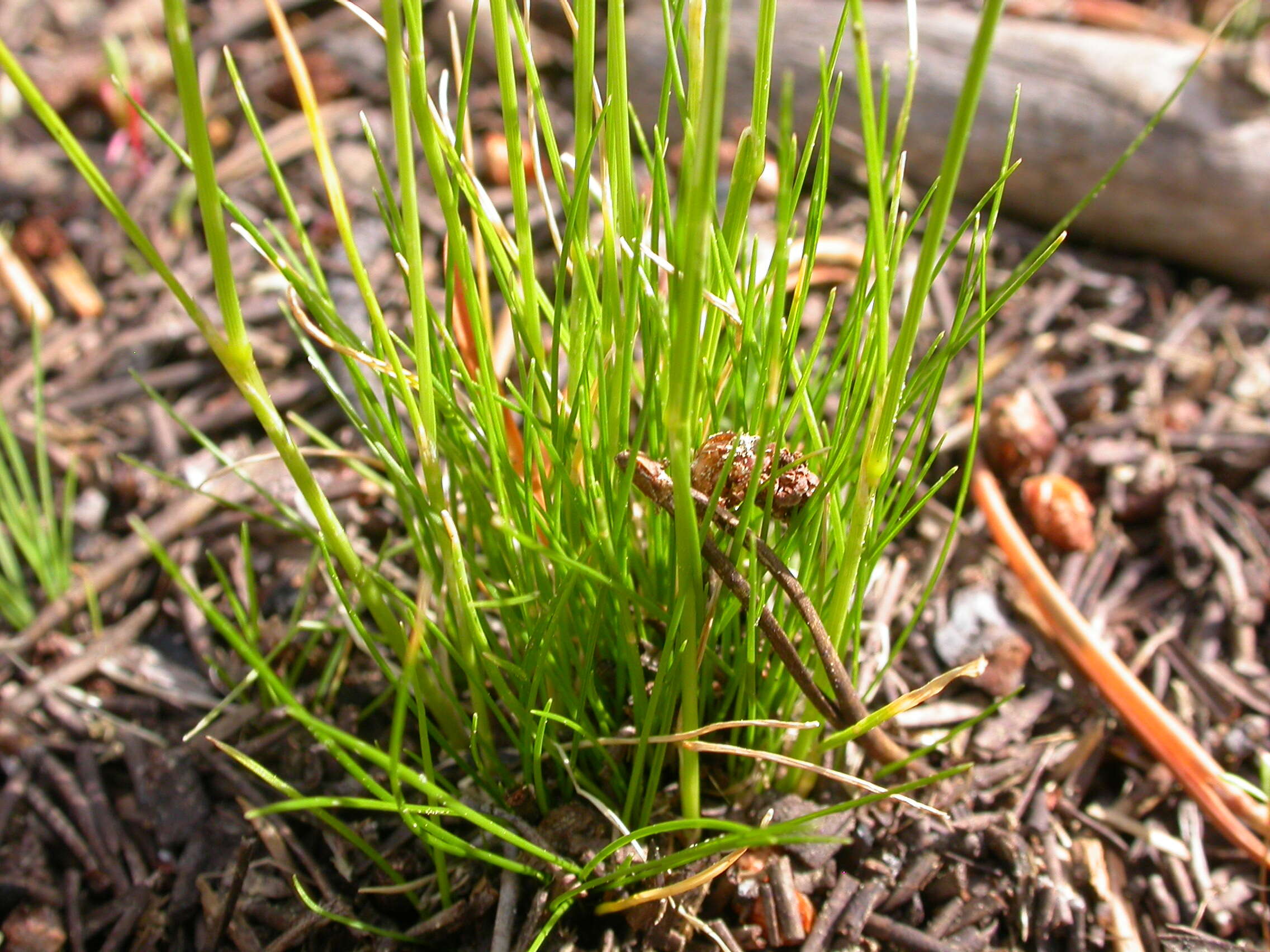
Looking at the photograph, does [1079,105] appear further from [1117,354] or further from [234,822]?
[234,822]

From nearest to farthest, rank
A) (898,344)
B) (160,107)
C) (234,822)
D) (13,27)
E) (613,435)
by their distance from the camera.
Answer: (898,344), (613,435), (234,822), (160,107), (13,27)

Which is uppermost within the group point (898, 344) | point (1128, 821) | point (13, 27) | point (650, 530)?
point (898, 344)

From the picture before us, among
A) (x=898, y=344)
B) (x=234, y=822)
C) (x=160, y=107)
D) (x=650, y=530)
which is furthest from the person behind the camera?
(x=160, y=107)

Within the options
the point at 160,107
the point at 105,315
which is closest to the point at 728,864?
the point at 105,315

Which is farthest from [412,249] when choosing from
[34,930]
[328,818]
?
[34,930]

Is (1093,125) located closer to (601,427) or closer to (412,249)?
(601,427)

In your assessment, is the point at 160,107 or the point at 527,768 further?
the point at 160,107

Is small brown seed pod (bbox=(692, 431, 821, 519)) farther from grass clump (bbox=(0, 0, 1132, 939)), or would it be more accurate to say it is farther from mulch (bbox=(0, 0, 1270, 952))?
mulch (bbox=(0, 0, 1270, 952))
